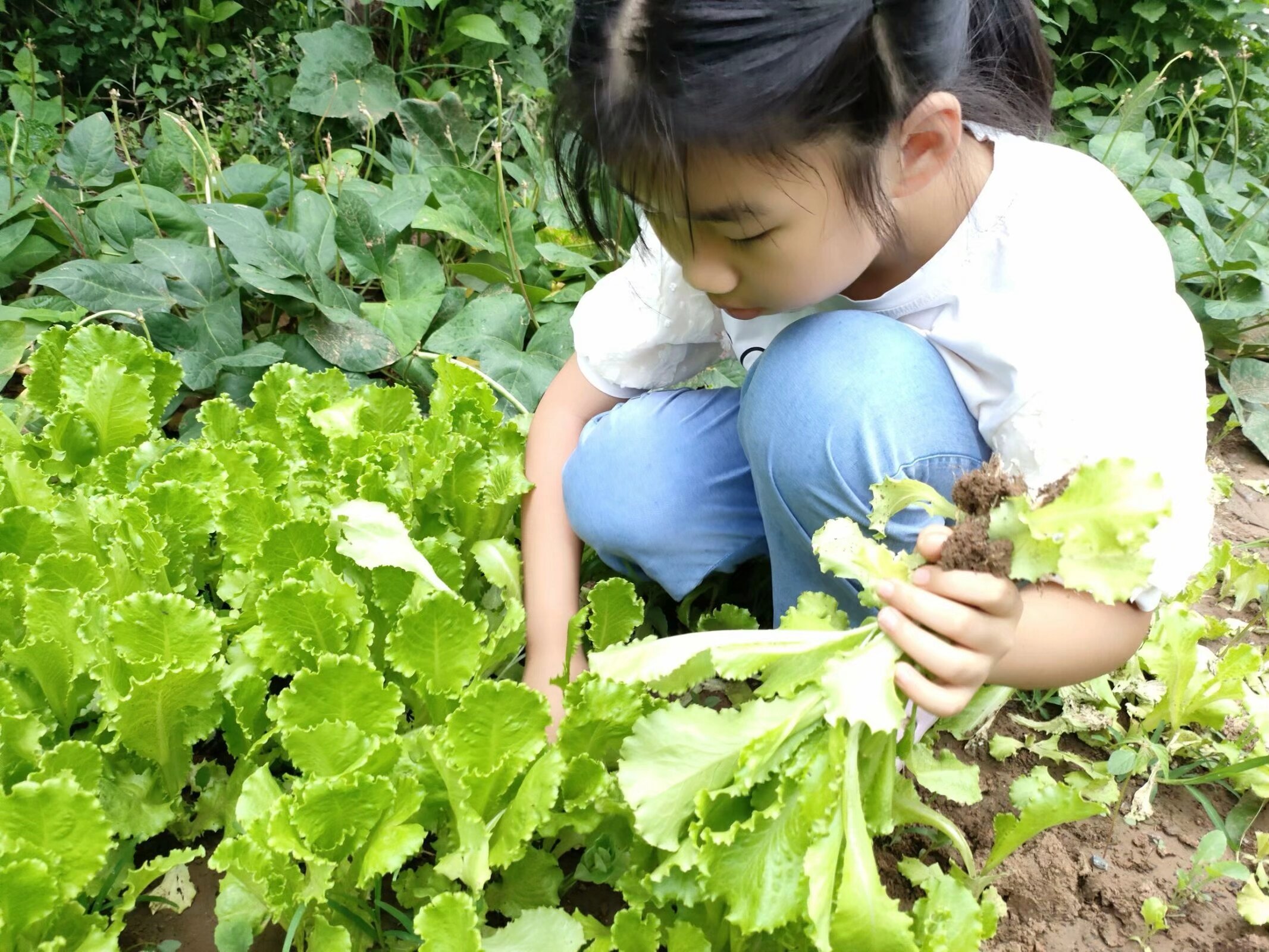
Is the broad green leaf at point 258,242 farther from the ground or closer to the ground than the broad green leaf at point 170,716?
farther from the ground

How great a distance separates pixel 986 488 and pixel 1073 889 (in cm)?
70

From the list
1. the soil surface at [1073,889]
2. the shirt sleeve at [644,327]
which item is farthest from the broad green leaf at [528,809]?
the shirt sleeve at [644,327]

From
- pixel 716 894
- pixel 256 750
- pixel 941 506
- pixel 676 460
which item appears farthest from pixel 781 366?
pixel 256 750

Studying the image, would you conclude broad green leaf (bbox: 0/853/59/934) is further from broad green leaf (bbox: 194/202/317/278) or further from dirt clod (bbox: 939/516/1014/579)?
broad green leaf (bbox: 194/202/317/278)

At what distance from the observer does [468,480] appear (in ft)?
4.81

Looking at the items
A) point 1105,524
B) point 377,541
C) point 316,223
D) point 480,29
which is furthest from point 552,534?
point 480,29

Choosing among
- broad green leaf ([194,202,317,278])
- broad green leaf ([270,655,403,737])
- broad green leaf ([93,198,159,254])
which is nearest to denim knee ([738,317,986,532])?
broad green leaf ([270,655,403,737])

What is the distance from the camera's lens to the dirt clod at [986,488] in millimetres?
850

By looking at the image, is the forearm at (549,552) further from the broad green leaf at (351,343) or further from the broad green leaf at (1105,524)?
the broad green leaf at (1105,524)

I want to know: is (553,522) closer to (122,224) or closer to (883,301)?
(883,301)

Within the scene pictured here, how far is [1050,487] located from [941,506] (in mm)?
108

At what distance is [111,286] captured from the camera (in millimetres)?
1882

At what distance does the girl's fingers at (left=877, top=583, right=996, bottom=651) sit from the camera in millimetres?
860

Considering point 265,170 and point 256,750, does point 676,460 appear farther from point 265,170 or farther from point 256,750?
point 265,170
